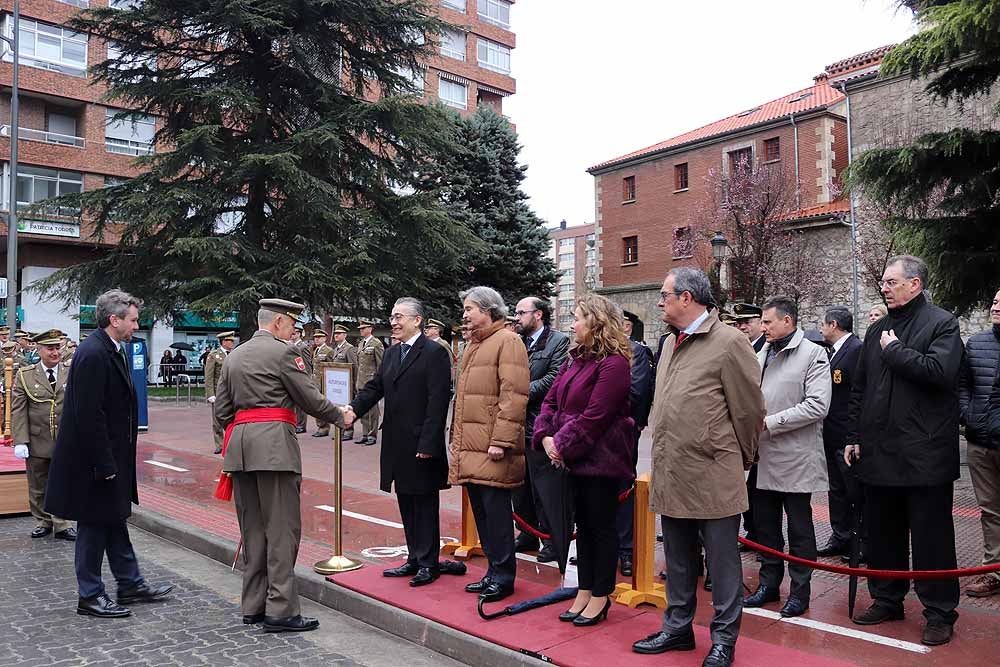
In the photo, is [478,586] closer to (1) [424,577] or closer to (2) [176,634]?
(1) [424,577]

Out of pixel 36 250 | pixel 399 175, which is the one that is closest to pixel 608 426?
pixel 399 175

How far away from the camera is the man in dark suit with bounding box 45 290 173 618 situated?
5.71m

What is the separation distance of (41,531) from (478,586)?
5.13 meters

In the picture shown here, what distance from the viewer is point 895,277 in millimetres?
4848

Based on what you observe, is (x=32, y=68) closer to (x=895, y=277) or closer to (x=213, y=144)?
(x=213, y=144)

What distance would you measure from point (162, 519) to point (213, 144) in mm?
11412

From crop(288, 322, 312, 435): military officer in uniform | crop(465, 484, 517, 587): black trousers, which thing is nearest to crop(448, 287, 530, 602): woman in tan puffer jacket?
crop(465, 484, 517, 587): black trousers

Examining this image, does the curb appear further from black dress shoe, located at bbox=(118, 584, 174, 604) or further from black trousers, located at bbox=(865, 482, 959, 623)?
black trousers, located at bbox=(865, 482, 959, 623)

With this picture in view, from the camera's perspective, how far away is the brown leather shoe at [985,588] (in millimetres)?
5531

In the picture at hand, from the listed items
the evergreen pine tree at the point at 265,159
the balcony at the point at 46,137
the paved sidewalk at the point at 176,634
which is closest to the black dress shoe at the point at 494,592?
the paved sidewalk at the point at 176,634

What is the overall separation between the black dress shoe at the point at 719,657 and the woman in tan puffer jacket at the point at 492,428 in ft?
5.62

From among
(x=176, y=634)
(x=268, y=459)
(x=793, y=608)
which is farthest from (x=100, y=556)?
(x=793, y=608)

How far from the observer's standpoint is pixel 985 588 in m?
5.54

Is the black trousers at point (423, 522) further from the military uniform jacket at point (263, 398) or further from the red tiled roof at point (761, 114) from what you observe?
the red tiled roof at point (761, 114)
